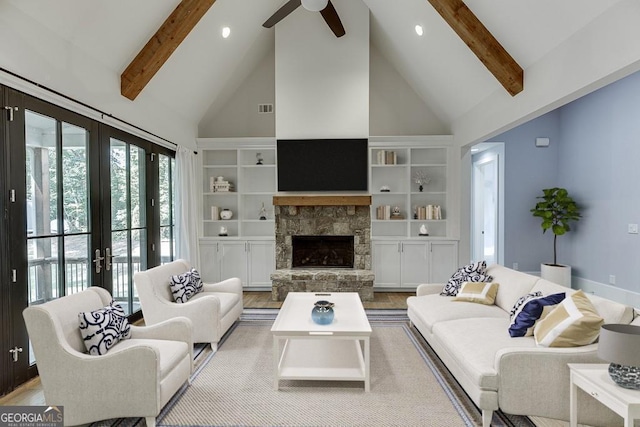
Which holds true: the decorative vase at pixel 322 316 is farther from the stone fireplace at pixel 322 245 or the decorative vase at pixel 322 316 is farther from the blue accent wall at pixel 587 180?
the blue accent wall at pixel 587 180

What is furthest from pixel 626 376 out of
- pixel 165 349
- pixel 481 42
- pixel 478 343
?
pixel 481 42

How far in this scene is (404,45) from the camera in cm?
552

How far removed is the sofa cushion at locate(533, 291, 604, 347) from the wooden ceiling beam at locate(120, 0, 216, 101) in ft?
14.4

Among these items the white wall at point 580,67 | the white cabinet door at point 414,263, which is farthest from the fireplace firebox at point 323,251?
the white wall at point 580,67

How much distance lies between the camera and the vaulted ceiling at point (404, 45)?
Answer: 9.71 ft

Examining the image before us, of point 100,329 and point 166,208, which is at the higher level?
point 166,208

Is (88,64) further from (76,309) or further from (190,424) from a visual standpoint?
(190,424)

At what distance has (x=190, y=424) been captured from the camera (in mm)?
2410

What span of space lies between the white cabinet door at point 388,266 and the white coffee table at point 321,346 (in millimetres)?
2569

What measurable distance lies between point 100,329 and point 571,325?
9.94ft

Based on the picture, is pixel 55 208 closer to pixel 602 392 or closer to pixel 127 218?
pixel 127 218

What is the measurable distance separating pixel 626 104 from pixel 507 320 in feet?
13.7

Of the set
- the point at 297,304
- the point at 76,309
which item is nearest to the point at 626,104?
the point at 297,304

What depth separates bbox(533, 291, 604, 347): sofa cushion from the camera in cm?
234
